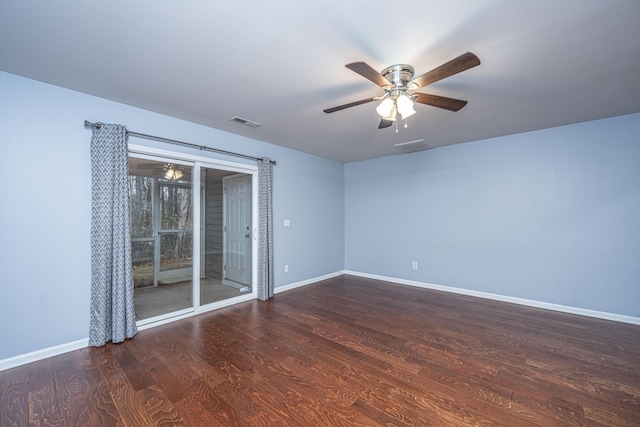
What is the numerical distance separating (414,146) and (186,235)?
12.8ft

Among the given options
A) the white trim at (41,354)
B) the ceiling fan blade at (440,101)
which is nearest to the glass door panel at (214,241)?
the white trim at (41,354)

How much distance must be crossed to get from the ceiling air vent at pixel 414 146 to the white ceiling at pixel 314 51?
1152 mm

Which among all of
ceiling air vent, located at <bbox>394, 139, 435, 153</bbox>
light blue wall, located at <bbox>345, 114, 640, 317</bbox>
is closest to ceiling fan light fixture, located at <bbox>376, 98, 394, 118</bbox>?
ceiling air vent, located at <bbox>394, 139, 435, 153</bbox>

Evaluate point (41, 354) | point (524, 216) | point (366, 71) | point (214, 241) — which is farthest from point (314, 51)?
point (524, 216)

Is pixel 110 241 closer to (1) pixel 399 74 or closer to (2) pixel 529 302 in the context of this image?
(1) pixel 399 74

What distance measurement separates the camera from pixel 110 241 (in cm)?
274

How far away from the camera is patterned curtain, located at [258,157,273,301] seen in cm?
415

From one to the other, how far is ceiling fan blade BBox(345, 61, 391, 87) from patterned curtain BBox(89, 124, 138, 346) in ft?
8.47

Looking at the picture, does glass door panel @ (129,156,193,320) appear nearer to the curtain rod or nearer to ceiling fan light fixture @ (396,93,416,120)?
the curtain rod

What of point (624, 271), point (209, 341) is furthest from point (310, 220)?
point (624, 271)

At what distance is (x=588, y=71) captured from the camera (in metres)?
2.29

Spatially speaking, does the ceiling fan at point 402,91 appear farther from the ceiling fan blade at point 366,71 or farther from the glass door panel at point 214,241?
the glass door panel at point 214,241

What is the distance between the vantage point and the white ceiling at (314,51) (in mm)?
1632

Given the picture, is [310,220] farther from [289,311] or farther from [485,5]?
[485,5]
